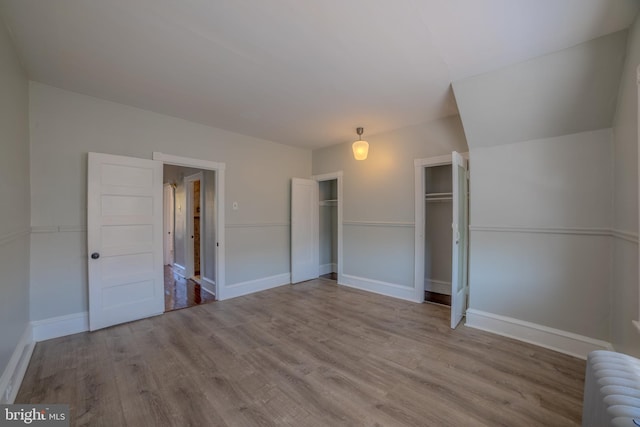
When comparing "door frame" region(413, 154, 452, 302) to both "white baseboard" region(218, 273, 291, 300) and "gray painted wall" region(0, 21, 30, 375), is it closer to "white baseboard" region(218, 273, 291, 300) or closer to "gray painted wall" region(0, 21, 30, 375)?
"white baseboard" region(218, 273, 291, 300)

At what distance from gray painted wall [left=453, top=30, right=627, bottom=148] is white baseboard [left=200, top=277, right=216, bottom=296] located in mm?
4341

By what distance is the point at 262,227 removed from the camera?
4.66 m

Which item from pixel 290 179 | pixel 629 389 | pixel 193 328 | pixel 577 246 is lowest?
pixel 193 328

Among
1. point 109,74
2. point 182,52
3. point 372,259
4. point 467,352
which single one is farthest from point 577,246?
point 109,74

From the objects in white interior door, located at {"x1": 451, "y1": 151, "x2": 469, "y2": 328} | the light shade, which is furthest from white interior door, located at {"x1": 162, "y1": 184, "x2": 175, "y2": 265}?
white interior door, located at {"x1": 451, "y1": 151, "x2": 469, "y2": 328}

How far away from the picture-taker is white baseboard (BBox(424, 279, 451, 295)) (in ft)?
14.3

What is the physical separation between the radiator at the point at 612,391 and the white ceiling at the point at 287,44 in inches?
84.4

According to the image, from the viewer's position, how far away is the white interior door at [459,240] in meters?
2.99

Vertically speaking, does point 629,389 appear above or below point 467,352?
above

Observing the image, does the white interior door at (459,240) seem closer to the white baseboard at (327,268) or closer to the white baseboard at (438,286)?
the white baseboard at (438,286)

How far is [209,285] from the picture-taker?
453 cm

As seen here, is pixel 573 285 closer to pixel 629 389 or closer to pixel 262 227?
pixel 629 389

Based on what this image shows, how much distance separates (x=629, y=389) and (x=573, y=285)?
1.83 metres

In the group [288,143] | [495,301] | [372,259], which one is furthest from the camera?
[288,143]
